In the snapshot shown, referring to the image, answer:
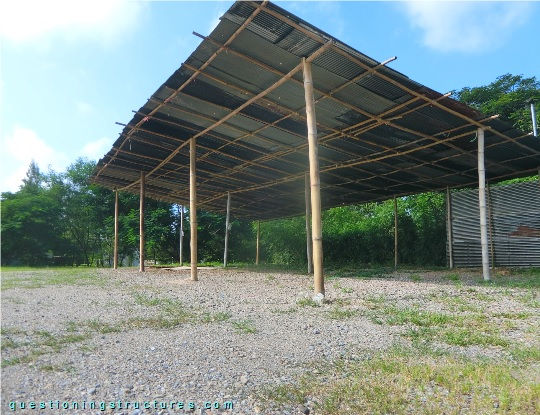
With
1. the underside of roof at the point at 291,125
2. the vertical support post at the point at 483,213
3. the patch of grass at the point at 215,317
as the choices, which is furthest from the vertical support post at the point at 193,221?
the vertical support post at the point at 483,213

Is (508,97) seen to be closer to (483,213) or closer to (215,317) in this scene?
(483,213)

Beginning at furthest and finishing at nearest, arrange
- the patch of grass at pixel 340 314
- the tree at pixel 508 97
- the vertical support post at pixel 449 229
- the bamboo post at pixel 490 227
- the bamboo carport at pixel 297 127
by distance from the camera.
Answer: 1. the tree at pixel 508 97
2. the vertical support post at pixel 449 229
3. the bamboo post at pixel 490 227
4. the bamboo carport at pixel 297 127
5. the patch of grass at pixel 340 314

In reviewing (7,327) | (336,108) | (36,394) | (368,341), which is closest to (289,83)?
(336,108)

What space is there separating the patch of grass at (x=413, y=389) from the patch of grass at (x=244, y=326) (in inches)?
46.6

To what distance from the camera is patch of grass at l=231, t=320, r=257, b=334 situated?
12.8 ft

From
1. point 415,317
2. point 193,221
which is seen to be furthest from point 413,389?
point 193,221

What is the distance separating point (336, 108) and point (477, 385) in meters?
6.88

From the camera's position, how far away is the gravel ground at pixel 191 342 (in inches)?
92.4

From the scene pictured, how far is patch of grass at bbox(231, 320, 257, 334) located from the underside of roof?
4359 millimetres

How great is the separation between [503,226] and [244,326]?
1316 cm

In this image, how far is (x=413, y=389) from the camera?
2.46 m

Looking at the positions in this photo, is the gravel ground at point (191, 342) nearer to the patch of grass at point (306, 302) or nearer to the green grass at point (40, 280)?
the patch of grass at point (306, 302)

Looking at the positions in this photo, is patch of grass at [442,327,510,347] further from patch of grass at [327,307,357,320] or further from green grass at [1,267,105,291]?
green grass at [1,267,105,291]

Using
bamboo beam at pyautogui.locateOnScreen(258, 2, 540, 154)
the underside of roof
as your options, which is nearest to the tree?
the underside of roof
